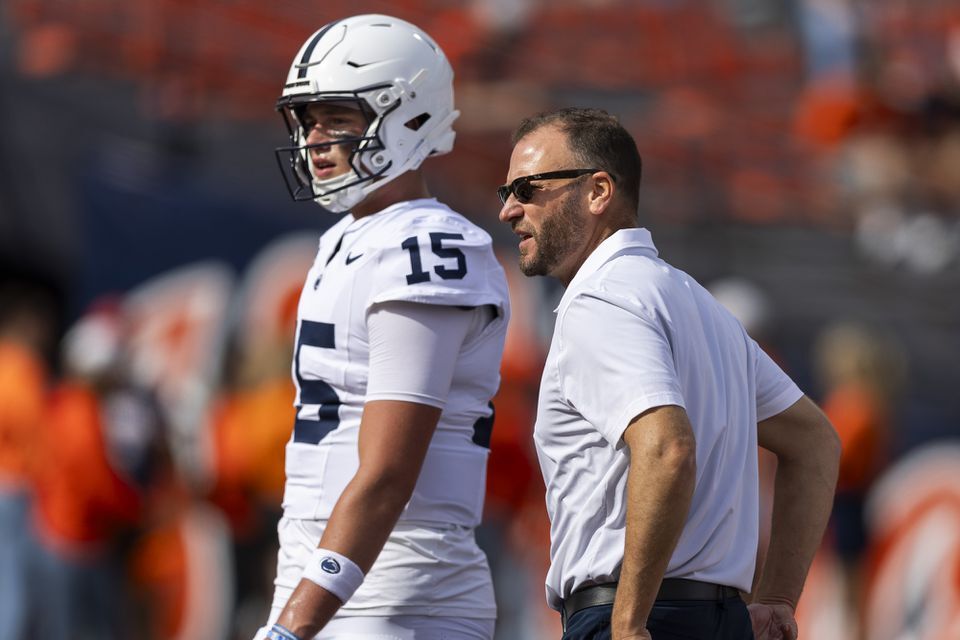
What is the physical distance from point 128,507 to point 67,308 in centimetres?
396

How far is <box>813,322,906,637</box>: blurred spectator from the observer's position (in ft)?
24.1

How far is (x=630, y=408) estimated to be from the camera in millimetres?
2492

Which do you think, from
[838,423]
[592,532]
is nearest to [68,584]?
[838,423]

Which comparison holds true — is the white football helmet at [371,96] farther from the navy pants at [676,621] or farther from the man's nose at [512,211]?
the navy pants at [676,621]

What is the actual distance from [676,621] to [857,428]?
4934 mm

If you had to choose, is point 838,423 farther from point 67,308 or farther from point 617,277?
point 67,308

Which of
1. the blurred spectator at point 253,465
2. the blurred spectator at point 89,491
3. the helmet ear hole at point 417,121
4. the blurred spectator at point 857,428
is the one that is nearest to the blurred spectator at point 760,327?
the blurred spectator at point 857,428

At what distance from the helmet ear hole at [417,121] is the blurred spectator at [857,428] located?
14.1 feet

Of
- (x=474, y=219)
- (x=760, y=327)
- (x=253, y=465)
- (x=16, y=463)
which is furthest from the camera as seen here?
(x=474, y=219)

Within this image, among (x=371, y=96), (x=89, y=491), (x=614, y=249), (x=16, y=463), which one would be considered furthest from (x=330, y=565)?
(x=16, y=463)

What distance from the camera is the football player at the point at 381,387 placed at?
2961 mm

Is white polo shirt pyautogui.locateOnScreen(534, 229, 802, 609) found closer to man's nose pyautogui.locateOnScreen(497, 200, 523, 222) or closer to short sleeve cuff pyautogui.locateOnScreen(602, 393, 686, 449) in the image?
short sleeve cuff pyautogui.locateOnScreen(602, 393, 686, 449)

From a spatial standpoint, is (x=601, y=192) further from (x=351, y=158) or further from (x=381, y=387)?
(x=351, y=158)

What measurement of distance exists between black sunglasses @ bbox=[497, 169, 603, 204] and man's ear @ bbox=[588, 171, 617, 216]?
0.02 m
